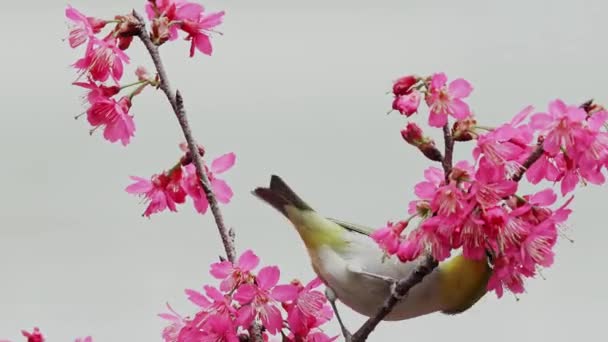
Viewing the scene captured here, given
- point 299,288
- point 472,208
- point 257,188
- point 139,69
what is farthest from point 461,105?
point 257,188

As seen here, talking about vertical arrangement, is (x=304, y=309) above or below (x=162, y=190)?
below

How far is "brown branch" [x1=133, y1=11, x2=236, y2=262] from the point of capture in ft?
5.22

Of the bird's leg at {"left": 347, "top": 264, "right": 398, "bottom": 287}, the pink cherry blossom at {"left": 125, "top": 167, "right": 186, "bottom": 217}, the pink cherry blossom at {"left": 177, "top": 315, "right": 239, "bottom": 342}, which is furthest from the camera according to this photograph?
the bird's leg at {"left": 347, "top": 264, "right": 398, "bottom": 287}

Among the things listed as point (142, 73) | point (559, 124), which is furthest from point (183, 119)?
point (559, 124)

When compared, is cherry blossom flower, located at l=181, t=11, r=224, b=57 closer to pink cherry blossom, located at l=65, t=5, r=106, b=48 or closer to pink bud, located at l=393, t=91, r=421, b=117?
pink cherry blossom, located at l=65, t=5, r=106, b=48

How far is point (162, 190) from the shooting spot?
1770 millimetres

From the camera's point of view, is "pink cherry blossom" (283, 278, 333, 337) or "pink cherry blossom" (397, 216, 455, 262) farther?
"pink cherry blossom" (283, 278, 333, 337)

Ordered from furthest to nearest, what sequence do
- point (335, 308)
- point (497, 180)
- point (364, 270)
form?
point (364, 270) → point (335, 308) → point (497, 180)

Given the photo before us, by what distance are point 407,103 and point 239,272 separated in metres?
0.37

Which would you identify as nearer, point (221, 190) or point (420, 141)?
point (420, 141)

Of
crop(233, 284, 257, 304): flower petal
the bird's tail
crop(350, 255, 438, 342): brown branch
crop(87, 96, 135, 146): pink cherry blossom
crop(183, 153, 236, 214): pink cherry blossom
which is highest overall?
crop(87, 96, 135, 146): pink cherry blossom

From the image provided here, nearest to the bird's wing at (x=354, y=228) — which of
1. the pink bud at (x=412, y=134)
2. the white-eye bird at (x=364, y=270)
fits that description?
the white-eye bird at (x=364, y=270)

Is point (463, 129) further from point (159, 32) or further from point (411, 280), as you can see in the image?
point (159, 32)

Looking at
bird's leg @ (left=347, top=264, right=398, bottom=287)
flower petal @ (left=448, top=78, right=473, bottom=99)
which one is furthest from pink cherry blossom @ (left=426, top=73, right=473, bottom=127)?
bird's leg @ (left=347, top=264, right=398, bottom=287)
